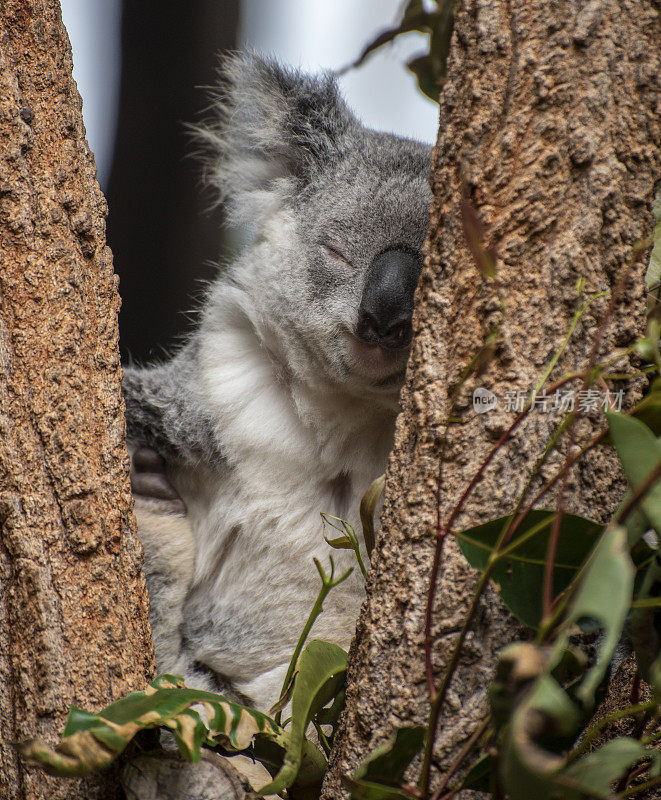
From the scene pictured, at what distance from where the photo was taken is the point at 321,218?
1562 mm

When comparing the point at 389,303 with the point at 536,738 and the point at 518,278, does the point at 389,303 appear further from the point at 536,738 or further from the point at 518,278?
the point at 536,738

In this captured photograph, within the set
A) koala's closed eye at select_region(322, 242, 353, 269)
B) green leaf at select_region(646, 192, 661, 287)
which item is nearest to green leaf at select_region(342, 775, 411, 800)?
green leaf at select_region(646, 192, 661, 287)

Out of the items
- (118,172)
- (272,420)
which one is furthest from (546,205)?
(118,172)

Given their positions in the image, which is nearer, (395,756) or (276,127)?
(395,756)

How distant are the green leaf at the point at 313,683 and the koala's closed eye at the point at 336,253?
792 millimetres

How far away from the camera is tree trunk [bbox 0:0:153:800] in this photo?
0.94m

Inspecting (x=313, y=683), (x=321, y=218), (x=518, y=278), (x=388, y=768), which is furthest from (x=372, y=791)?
(x=321, y=218)

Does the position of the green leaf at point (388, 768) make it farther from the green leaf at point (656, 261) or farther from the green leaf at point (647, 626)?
the green leaf at point (656, 261)

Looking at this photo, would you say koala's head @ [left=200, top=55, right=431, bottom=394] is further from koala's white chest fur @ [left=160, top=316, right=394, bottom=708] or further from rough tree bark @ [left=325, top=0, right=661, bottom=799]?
rough tree bark @ [left=325, top=0, right=661, bottom=799]

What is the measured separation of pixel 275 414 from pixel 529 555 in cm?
99

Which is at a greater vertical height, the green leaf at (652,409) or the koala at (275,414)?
the green leaf at (652,409)

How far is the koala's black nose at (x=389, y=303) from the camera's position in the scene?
1293 mm

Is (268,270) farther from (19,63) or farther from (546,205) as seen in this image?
(546,205)

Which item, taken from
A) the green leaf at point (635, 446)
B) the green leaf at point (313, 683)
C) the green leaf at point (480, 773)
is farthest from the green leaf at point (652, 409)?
the green leaf at point (313, 683)
